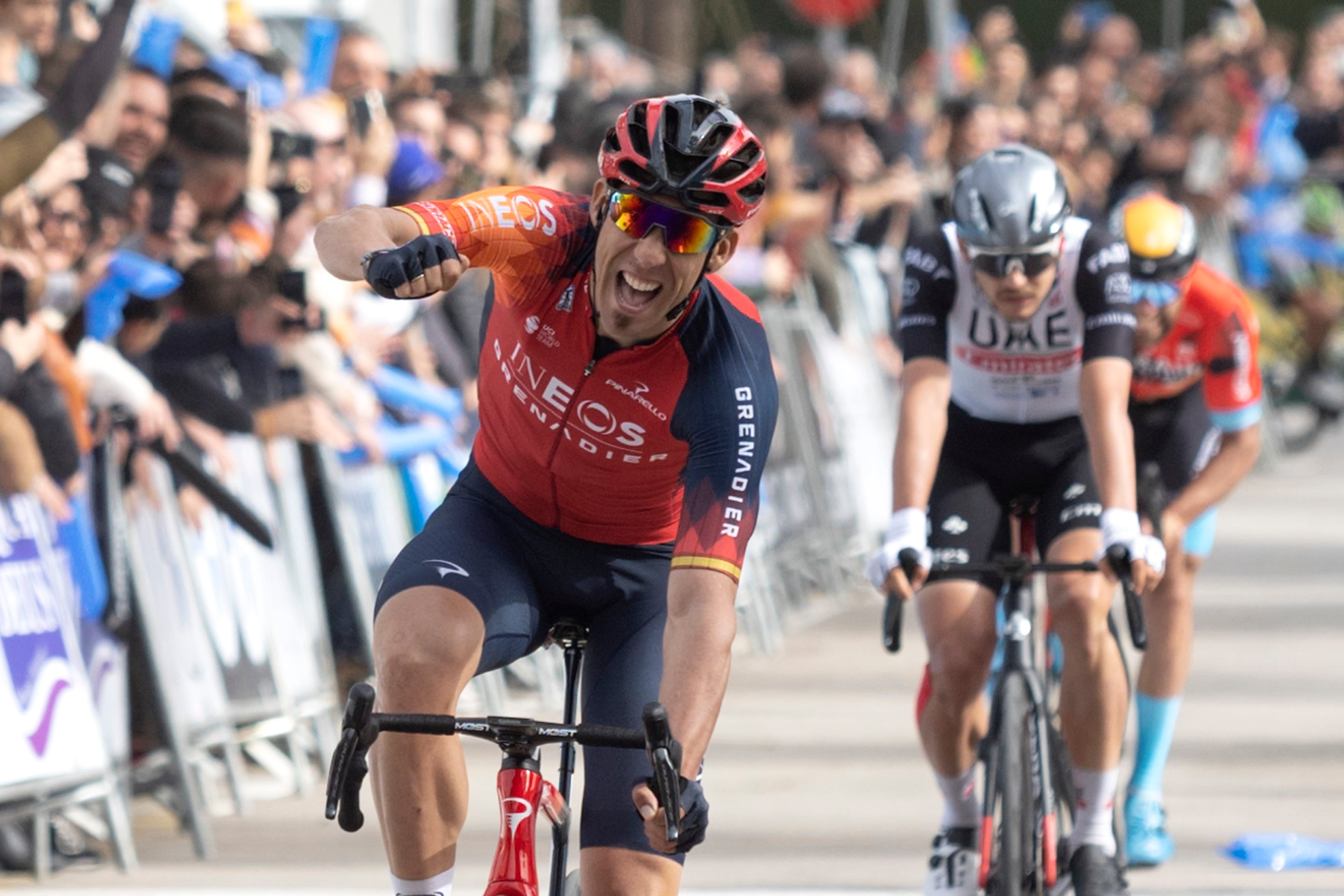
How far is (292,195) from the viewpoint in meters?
8.20

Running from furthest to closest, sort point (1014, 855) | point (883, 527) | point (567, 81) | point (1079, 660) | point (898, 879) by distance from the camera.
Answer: point (567, 81) < point (883, 527) < point (898, 879) < point (1079, 660) < point (1014, 855)


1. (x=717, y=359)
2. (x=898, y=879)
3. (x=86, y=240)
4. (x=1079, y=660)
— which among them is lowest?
(x=898, y=879)

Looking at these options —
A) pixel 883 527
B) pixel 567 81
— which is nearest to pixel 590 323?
pixel 883 527

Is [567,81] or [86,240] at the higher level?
[567,81]

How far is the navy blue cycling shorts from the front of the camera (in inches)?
174

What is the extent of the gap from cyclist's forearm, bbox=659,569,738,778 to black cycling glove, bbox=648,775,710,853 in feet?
0.74

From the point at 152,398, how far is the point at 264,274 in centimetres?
90

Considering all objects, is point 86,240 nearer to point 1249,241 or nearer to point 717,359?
point 717,359

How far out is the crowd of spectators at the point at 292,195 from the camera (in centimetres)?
668

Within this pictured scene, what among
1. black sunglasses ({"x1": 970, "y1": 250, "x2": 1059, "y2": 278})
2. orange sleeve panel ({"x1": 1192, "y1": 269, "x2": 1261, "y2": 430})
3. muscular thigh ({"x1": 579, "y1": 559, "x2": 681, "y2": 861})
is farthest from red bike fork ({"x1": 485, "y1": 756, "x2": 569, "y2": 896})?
orange sleeve panel ({"x1": 1192, "y1": 269, "x2": 1261, "y2": 430})

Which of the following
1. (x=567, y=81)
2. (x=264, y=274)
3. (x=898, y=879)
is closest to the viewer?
(x=898, y=879)

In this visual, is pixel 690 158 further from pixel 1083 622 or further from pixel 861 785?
pixel 861 785

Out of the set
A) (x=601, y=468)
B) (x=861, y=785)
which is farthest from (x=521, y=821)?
(x=861, y=785)

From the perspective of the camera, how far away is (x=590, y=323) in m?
4.41
